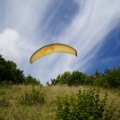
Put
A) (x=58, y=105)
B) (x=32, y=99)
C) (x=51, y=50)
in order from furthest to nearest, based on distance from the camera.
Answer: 1. (x=32, y=99)
2. (x=51, y=50)
3. (x=58, y=105)

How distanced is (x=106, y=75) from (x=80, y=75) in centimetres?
2080

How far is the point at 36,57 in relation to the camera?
10.7 meters

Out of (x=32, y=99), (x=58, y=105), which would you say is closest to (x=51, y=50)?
(x=58, y=105)

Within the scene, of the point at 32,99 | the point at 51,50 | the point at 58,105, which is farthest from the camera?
the point at 32,99

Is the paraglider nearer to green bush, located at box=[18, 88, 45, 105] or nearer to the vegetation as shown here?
the vegetation

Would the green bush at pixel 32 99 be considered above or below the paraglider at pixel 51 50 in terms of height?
below

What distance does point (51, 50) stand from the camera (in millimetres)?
10484

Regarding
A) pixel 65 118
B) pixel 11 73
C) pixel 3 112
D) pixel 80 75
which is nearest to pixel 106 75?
pixel 11 73

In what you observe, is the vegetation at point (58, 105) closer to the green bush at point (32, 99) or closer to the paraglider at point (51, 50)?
the green bush at point (32, 99)

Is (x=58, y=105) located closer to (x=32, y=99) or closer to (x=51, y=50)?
(x=51, y=50)

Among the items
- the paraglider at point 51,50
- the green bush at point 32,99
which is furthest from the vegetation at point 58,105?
the paraglider at point 51,50

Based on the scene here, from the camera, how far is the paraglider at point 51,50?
10453 millimetres

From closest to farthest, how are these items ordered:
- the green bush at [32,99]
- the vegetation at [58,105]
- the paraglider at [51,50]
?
the vegetation at [58,105] < the paraglider at [51,50] < the green bush at [32,99]

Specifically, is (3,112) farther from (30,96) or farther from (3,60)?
(3,60)
